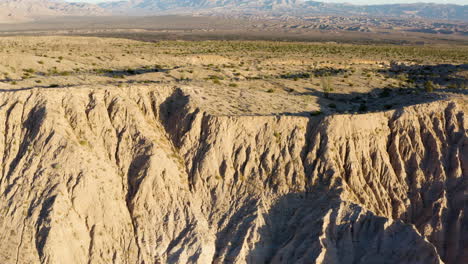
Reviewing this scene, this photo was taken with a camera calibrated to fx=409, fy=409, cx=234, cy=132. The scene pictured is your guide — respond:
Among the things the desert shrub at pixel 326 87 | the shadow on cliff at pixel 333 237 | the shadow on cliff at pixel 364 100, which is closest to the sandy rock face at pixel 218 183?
the shadow on cliff at pixel 333 237

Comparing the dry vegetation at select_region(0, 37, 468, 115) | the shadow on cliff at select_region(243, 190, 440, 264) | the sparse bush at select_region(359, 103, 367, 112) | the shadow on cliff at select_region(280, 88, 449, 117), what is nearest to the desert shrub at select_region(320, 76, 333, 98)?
the dry vegetation at select_region(0, 37, 468, 115)

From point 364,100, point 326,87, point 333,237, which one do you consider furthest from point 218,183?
point 326,87

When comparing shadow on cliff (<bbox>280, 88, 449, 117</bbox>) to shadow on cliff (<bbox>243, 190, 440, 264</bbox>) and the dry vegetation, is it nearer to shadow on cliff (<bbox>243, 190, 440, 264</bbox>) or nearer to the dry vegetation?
the dry vegetation

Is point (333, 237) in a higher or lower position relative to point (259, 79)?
lower

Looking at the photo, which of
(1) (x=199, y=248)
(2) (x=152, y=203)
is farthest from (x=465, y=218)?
(2) (x=152, y=203)

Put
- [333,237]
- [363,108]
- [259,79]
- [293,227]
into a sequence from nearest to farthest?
[333,237]
[293,227]
[363,108]
[259,79]

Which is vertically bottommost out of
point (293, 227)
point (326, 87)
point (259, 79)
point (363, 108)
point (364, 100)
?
point (293, 227)

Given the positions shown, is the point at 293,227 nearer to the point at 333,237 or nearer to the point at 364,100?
the point at 333,237

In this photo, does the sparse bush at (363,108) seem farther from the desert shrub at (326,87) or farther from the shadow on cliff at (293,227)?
the shadow on cliff at (293,227)
